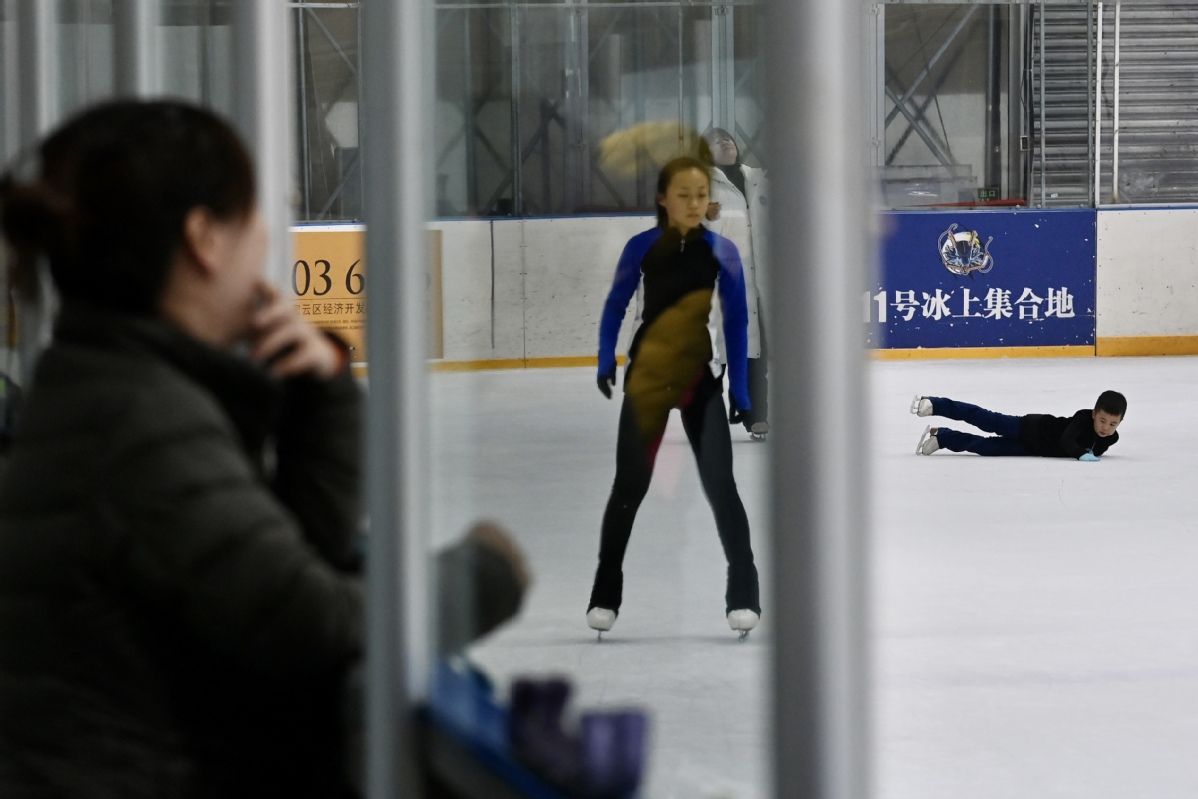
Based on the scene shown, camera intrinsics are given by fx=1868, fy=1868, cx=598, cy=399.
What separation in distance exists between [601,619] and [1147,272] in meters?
13.8

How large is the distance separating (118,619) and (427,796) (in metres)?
0.48

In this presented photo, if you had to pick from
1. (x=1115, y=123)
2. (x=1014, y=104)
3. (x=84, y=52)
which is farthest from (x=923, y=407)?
(x=1014, y=104)

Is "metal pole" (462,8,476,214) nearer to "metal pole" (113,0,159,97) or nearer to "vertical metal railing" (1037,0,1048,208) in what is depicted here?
"metal pole" (113,0,159,97)

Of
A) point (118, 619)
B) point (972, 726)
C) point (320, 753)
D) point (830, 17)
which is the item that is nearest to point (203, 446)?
point (118, 619)

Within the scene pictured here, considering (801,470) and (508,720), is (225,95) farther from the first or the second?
(801,470)

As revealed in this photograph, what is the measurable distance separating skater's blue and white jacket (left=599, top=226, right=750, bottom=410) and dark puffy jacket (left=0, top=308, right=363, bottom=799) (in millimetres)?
314

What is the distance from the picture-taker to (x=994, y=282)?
1450 centimetres

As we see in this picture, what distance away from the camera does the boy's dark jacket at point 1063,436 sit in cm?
882

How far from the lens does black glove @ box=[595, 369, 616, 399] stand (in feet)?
5.77

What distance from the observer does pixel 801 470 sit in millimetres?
1047

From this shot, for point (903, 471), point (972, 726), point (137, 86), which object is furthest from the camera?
point (903, 471)

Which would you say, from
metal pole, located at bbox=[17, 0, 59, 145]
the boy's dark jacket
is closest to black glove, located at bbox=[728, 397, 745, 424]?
metal pole, located at bbox=[17, 0, 59, 145]

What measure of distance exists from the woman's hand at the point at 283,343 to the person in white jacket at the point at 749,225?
311 millimetres

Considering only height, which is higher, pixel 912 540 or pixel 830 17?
pixel 830 17
